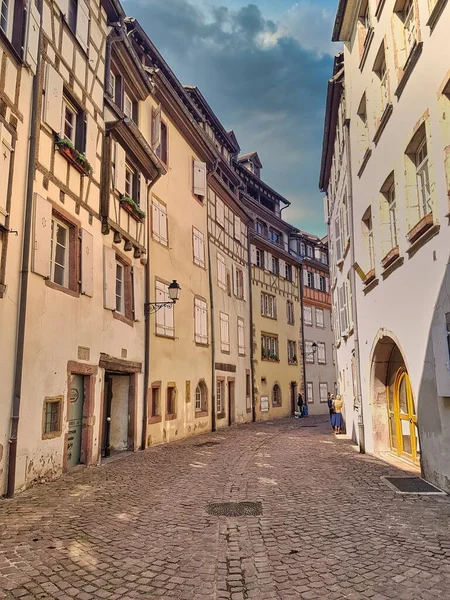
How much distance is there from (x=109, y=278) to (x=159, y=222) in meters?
4.31

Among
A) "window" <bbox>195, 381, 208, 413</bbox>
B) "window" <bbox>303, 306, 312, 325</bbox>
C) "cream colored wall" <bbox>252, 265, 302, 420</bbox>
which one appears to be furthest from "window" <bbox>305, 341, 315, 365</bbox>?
"window" <bbox>195, 381, 208, 413</bbox>

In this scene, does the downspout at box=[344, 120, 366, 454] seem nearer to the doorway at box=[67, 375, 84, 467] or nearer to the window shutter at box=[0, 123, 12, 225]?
the doorway at box=[67, 375, 84, 467]

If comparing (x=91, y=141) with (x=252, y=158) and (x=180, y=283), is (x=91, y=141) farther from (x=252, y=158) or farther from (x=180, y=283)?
(x=252, y=158)

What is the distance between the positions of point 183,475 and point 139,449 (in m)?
3.68

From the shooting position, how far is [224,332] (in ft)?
Result: 67.1

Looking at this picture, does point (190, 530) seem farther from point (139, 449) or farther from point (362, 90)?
point (362, 90)

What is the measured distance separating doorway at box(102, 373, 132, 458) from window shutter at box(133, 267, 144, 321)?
1.59 meters

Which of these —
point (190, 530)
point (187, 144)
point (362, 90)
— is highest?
point (187, 144)

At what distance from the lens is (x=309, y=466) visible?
9.74 meters

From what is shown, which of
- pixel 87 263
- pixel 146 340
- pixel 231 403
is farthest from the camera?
pixel 231 403

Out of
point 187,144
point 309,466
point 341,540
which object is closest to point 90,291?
point 309,466

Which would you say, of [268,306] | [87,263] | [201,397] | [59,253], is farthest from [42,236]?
[268,306]

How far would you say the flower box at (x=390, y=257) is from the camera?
28.7ft

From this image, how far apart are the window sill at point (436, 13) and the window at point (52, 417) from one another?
8.18 meters
